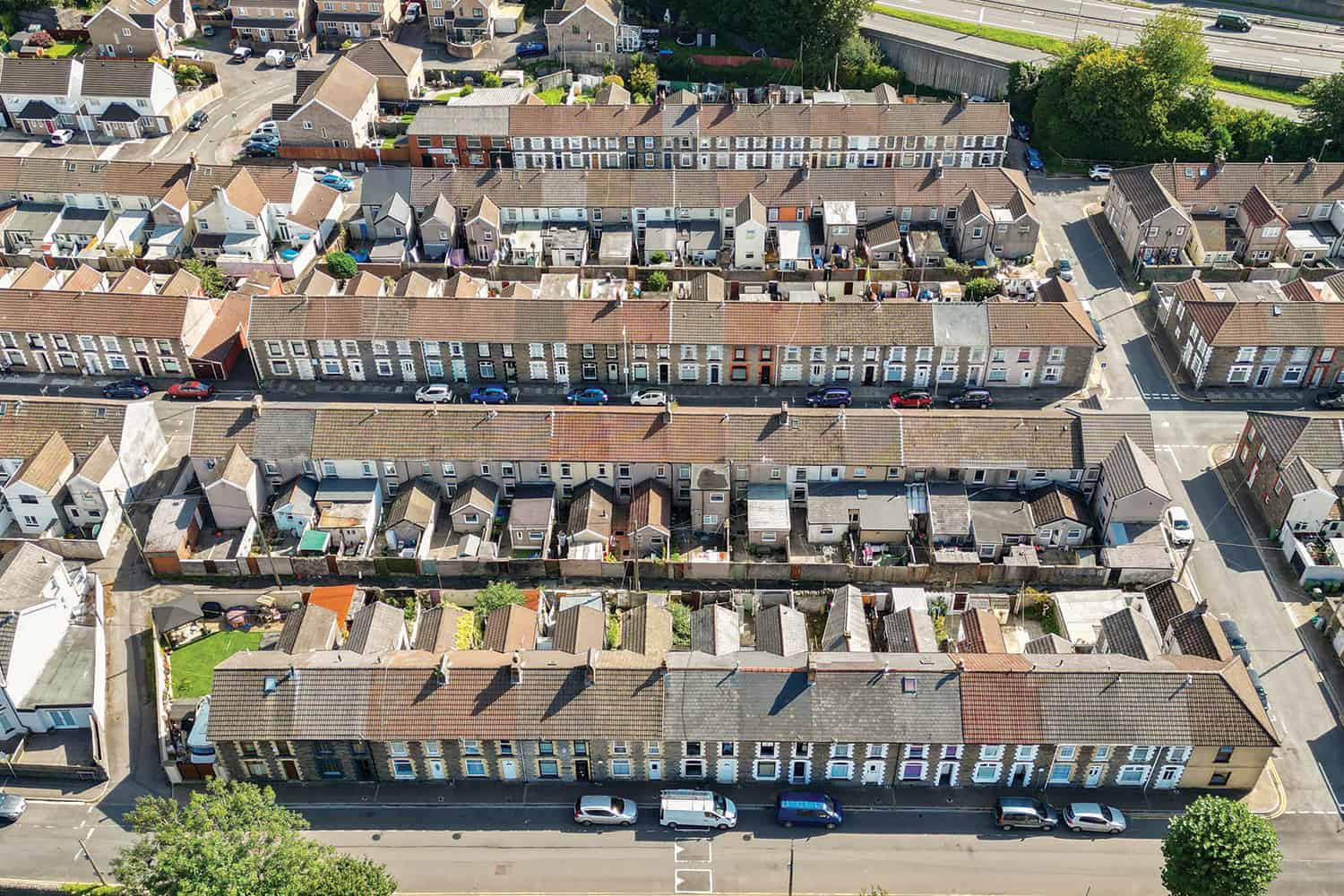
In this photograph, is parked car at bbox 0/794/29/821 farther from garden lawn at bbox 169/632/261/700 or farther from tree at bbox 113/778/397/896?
tree at bbox 113/778/397/896

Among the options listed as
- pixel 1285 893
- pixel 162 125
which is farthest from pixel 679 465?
pixel 162 125

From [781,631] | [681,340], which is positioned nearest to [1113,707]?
[781,631]

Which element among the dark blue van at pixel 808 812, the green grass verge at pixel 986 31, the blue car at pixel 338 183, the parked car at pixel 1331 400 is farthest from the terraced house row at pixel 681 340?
the green grass verge at pixel 986 31

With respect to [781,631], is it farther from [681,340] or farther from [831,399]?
[681,340]

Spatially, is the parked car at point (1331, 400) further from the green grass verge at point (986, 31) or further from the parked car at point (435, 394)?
the parked car at point (435, 394)

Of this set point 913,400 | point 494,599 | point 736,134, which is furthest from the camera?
point 736,134

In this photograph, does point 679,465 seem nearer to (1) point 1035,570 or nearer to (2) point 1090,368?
(1) point 1035,570

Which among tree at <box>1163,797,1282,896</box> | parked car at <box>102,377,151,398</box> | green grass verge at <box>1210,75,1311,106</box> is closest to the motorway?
green grass verge at <box>1210,75,1311,106</box>
